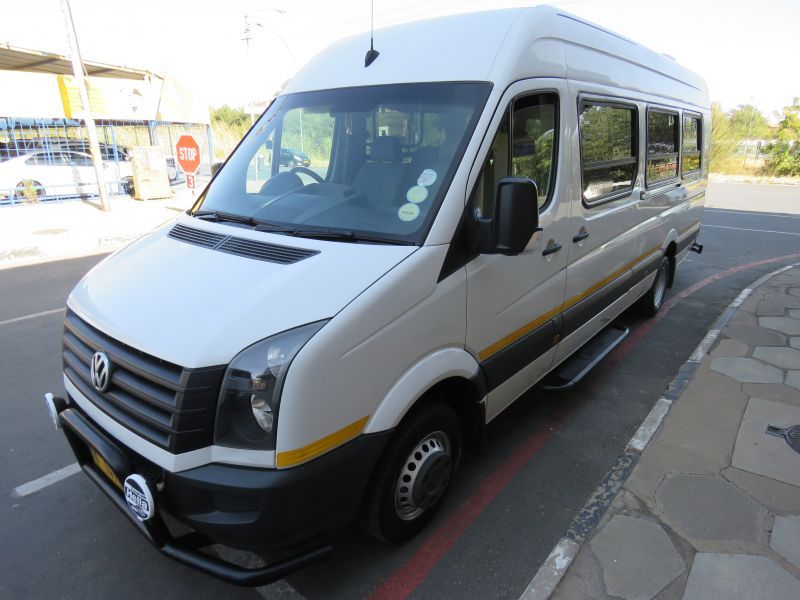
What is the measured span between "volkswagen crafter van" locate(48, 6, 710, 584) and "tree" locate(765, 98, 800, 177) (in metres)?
33.1

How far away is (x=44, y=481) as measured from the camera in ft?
10.4

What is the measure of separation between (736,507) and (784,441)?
98 cm

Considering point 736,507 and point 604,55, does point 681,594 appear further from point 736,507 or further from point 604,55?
point 604,55

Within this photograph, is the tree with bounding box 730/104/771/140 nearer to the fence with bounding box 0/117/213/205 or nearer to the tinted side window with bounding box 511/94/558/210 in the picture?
the fence with bounding box 0/117/213/205

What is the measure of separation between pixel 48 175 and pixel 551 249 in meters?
16.7

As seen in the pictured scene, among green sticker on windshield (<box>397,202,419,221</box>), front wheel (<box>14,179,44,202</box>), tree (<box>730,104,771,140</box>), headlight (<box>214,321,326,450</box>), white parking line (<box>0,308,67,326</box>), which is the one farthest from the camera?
tree (<box>730,104,771,140</box>)

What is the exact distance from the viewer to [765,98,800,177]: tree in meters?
28.9

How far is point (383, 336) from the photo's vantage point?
82.0 inches

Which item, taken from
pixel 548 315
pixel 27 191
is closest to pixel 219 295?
pixel 548 315

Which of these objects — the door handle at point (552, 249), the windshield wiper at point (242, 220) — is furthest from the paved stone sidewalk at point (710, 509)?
the windshield wiper at point (242, 220)

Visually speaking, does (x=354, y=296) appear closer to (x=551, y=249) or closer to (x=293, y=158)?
(x=293, y=158)

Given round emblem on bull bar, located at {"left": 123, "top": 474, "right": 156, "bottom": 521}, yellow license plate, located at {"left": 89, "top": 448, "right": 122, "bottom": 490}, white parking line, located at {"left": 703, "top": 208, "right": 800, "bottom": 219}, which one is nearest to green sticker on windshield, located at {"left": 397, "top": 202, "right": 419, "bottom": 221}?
round emblem on bull bar, located at {"left": 123, "top": 474, "right": 156, "bottom": 521}

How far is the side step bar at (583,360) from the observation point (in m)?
3.72

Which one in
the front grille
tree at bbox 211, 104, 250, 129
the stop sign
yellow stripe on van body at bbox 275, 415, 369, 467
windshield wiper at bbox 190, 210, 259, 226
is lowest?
yellow stripe on van body at bbox 275, 415, 369, 467
